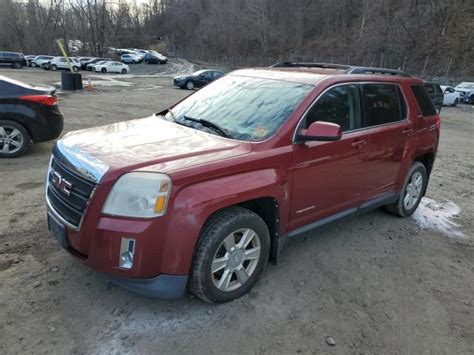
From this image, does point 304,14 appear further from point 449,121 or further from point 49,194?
point 49,194

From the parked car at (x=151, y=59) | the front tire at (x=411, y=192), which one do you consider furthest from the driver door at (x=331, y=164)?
the parked car at (x=151, y=59)

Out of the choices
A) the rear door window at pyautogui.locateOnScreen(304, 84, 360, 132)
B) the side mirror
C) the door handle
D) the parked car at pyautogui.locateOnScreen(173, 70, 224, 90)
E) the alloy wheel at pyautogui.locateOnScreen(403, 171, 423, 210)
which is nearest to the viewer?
the side mirror

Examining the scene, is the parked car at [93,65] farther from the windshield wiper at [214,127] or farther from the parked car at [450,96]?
the windshield wiper at [214,127]

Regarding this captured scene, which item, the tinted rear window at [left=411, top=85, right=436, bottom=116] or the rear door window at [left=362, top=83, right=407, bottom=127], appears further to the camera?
the tinted rear window at [left=411, top=85, right=436, bottom=116]

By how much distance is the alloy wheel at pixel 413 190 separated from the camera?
5.05 metres

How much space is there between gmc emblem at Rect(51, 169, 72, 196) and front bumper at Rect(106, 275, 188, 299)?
0.72 m

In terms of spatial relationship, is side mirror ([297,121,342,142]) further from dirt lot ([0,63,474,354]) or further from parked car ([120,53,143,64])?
parked car ([120,53,143,64])

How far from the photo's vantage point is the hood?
2693 millimetres

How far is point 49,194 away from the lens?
3213mm

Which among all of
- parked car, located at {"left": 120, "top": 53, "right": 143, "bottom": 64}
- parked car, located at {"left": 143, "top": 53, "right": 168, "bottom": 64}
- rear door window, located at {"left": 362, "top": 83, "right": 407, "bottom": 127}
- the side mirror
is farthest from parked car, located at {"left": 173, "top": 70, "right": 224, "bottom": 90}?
parked car, located at {"left": 143, "top": 53, "right": 168, "bottom": 64}

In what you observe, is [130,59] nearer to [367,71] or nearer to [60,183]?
[367,71]

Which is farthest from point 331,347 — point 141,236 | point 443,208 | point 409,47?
point 409,47

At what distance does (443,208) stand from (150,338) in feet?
15.4

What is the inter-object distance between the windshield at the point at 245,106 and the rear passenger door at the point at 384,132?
958mm
